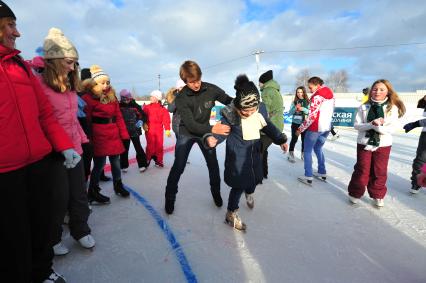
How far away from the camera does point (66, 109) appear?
209 cm

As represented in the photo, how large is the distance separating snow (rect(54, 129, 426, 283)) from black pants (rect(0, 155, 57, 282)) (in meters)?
0.40

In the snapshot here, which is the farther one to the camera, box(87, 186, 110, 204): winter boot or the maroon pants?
box(87, 186, 110, 204): winter boot

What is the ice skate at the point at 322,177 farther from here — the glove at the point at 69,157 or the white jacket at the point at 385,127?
the glove at the point at 69,157

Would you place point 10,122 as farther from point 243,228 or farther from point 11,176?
point 243,228

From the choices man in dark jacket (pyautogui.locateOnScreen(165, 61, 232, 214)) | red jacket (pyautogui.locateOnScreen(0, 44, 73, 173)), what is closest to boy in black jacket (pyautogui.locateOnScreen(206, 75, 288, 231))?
man in dark jacket (pyautogui.locateOnScreen(165, 61, 232, 214))

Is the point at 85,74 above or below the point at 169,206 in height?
above

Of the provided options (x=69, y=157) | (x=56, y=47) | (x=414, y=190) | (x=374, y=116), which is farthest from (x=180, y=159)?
(x=414, y=190)

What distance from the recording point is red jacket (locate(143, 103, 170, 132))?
5.18 metres

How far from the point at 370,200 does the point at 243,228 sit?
1.98 meters

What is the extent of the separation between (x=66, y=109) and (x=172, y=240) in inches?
59.2

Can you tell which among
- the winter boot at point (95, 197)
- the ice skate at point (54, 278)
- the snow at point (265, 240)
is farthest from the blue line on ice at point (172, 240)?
the ice skate at point (54, 278)

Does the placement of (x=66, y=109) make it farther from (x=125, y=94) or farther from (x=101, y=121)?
(x=125, y=94)

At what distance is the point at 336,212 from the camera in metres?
3.07

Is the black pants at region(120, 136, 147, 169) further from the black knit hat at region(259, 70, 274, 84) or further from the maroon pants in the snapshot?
the maroon pants
